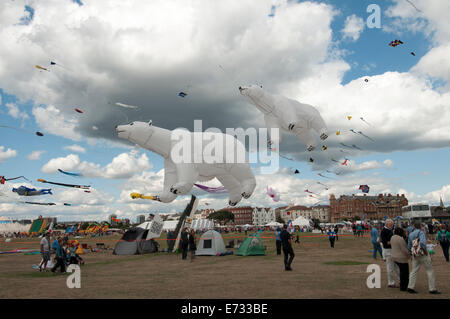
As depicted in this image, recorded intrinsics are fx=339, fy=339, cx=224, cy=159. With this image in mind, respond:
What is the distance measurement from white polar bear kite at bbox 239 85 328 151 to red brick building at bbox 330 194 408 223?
11324 cm

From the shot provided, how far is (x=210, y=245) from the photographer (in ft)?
59.8

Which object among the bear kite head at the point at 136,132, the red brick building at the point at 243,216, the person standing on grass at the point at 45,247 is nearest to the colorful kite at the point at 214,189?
the bear kite head at the point at 136,132

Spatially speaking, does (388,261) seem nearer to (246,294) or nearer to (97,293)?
(246,294)

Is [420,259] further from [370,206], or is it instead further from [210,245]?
[370,206]

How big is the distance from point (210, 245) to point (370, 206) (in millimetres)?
118592

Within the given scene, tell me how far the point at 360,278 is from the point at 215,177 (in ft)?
20.4

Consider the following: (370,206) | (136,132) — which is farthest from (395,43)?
(370,206)

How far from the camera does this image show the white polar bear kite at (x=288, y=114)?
12.1 m

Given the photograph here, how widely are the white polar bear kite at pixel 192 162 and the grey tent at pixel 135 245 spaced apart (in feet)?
31.5

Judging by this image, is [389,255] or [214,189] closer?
[389,255]

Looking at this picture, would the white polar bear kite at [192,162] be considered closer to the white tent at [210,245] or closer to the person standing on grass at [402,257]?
the white tent at [210,245]

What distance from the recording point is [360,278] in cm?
940

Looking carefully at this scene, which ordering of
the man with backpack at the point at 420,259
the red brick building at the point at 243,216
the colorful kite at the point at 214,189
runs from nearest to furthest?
1. the man with backpack at the point at 420,259
2. the colorful kite at the point at 214,189
3. the red brick building at the point at 243,216

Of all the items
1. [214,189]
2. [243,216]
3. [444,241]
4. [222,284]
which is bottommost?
[243,216]
